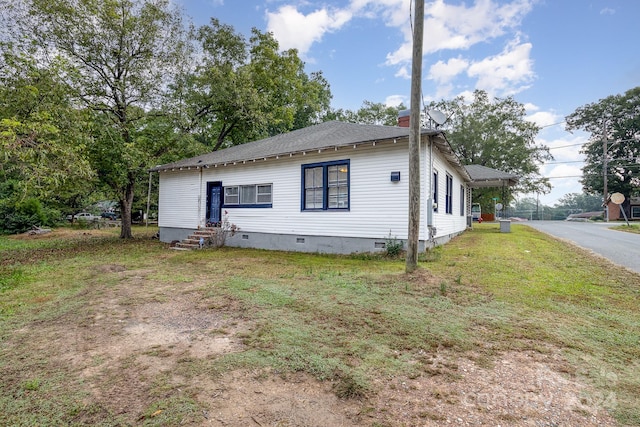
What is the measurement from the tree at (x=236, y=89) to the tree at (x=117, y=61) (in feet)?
4.91

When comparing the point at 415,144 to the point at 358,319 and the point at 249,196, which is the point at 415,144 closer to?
the point at 358,319

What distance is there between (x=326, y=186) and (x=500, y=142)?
91.9 feet

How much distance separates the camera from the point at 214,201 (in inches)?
523

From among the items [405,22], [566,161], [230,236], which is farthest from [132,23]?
[566,161]

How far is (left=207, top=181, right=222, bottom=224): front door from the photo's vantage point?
515 inches

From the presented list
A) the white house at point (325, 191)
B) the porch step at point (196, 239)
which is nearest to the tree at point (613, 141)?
the white house at point (325, 191)

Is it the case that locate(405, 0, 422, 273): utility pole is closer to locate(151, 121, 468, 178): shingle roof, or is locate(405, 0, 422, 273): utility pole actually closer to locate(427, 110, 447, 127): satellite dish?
locate(151, 121, 468, 178): shingle roof

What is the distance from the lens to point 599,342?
3.20 m

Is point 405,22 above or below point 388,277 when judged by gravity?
above

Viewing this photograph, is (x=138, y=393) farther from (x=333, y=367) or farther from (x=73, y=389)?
(x=333, y=367)

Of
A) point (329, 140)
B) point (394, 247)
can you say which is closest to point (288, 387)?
point (394, 247)

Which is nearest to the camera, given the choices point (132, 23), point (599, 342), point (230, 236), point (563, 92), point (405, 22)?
point (599, 342)

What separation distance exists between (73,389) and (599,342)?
15.8 ft

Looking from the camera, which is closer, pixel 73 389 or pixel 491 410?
pixel 491 410
